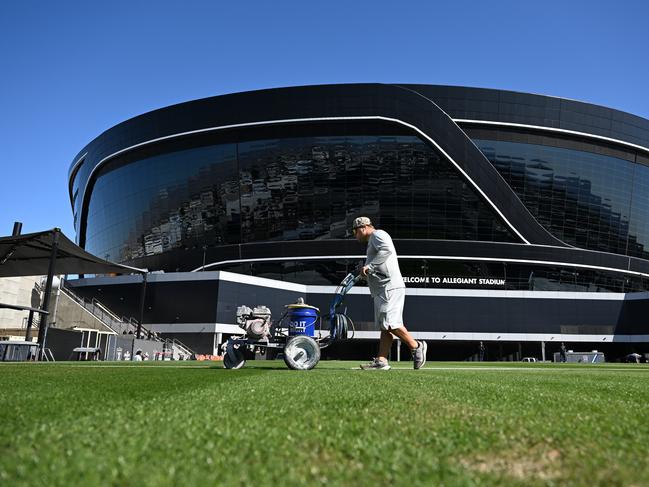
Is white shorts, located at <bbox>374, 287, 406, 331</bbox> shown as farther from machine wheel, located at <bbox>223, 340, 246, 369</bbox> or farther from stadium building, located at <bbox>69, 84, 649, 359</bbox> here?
stadium building, located at <bbox>69, 84, 649, 359</bbox>

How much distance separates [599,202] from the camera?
53469 millimetres

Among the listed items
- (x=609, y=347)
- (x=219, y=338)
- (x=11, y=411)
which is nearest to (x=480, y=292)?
(x=609, y=347)

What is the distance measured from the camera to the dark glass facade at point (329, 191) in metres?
48.3

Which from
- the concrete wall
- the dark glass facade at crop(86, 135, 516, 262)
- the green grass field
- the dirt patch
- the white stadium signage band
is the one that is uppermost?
the dark glass facade at crop(86, 135, 516, 262)

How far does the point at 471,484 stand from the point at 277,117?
47.9 meters

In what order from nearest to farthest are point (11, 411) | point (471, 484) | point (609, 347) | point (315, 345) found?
point (471, 484), point (11, 411), point (315, 345), point (609, 347)

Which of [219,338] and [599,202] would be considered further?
[599,202]

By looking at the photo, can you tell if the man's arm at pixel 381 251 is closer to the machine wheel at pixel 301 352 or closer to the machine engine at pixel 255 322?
the machine wheel at pixel 301 352

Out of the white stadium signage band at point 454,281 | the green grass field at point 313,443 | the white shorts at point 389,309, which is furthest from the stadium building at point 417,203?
the green grass field at point 313,443

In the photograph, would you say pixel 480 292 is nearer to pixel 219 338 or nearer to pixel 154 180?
pixel 219 338

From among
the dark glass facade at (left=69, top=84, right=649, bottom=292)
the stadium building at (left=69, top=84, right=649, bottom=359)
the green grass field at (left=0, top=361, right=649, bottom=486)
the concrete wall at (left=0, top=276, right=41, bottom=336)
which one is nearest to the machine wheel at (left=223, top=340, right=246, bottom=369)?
the green grass field at (left=0, top=361, right=649, bottom=486)

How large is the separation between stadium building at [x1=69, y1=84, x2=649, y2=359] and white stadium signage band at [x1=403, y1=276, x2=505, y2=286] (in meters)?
0.10

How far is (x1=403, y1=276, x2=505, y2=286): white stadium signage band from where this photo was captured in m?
48.6

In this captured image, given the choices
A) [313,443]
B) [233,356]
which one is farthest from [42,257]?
[313,443]
